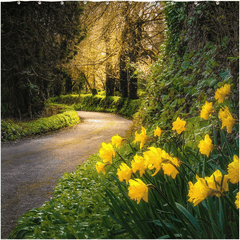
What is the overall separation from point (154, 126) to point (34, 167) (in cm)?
290

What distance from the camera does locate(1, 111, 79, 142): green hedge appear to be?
28.7 ft

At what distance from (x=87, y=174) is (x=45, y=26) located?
874 cm

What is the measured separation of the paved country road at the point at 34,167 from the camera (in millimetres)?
3572

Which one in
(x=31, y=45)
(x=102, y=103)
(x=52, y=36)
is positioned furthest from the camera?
(x=102, y=103)

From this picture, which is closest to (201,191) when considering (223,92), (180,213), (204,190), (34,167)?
(204,190)

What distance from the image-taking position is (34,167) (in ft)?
18.3

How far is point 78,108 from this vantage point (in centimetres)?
2559

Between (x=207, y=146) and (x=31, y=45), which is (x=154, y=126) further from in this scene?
(x=31, y=45)

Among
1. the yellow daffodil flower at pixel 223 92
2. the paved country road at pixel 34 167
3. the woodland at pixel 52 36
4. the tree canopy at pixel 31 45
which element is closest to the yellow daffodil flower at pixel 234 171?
the yellow daffodil flower at pixel 223 92

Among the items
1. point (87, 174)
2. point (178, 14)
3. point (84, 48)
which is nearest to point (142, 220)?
point (87, 174)

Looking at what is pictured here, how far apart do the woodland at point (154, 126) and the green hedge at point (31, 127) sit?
0.13 meters

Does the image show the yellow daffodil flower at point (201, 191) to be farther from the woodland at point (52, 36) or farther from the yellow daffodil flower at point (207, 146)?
the woodland at point (52, 36)

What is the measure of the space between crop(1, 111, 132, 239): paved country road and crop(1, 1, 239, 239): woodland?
542 millimetres

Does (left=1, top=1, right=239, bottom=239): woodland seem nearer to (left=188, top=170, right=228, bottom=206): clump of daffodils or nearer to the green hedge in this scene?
(left=188, top=170, right=228, bottom=206): clump of daffodils
